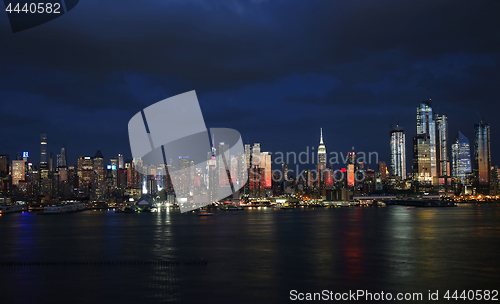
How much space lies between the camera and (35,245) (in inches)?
2057

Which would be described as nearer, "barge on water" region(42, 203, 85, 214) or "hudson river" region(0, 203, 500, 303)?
"hudson river" region(0, 203, 500, 303)

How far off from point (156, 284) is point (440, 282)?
684 inches

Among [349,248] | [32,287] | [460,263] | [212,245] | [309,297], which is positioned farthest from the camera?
[212,245]

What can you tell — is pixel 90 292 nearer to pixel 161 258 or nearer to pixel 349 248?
pixel 161 258

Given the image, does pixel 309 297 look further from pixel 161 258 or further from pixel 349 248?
pixel 349 248

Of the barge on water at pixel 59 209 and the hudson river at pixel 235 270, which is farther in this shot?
the barge on water at pixel 59 209

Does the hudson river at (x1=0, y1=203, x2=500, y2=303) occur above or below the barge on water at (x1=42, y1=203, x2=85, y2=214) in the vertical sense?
above

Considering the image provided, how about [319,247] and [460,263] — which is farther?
[319,247]

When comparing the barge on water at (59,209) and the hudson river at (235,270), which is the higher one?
the hudson river at (235,270)

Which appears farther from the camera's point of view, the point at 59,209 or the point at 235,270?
the point at 59,209

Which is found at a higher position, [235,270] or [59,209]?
[235,270]

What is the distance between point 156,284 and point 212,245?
2211 centimetres

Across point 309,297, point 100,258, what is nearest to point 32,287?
point 100,258

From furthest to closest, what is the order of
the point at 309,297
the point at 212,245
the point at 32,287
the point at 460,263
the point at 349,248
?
1. the point at 212,245
2. the point at 349,248
3. the point at 460,263
4. the point at 32,287
5. the point at 309,297
